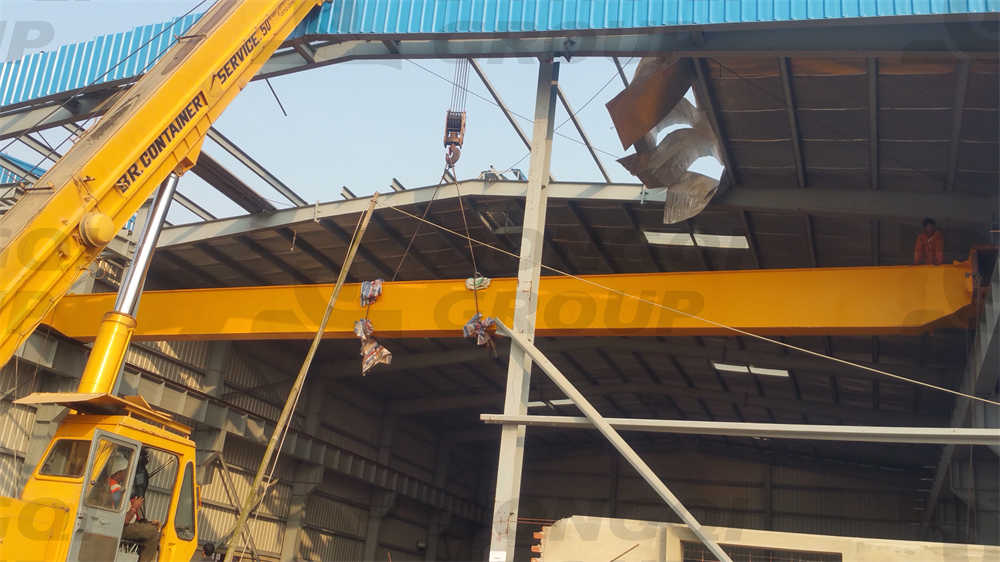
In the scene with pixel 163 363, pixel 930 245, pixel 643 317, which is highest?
pixel 930 245

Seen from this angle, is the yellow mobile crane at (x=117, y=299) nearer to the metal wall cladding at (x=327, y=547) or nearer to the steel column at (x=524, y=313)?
the steel column at (x=524, y=313)

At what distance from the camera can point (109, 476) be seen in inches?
332

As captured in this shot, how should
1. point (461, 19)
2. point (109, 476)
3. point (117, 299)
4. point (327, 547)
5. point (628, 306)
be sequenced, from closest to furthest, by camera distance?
point (109, 476) < point (117, 299) < point (461, 19) < point (628, 306) < point (327, 547)

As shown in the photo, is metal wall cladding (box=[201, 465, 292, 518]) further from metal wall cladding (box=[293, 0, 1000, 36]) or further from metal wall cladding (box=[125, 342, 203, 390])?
metal wall cladding (box=[293, 0, 1000, 36])

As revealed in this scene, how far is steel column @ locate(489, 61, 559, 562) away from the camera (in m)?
11.1

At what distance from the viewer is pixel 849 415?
24734mm

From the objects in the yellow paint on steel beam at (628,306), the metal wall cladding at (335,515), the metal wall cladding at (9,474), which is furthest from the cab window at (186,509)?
the metal wall cladding at (335,515)

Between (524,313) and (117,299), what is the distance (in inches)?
207

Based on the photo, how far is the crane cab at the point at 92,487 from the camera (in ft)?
25.9

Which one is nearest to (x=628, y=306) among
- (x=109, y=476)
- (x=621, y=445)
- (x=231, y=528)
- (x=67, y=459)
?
(x=621, y=445)

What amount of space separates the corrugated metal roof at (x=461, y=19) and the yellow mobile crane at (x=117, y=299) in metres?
2.77

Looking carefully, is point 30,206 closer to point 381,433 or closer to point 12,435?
point 12,435

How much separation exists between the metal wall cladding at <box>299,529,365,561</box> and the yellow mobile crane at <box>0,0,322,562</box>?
16.0 metres

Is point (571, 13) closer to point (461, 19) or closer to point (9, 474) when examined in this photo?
point (461, 19)
